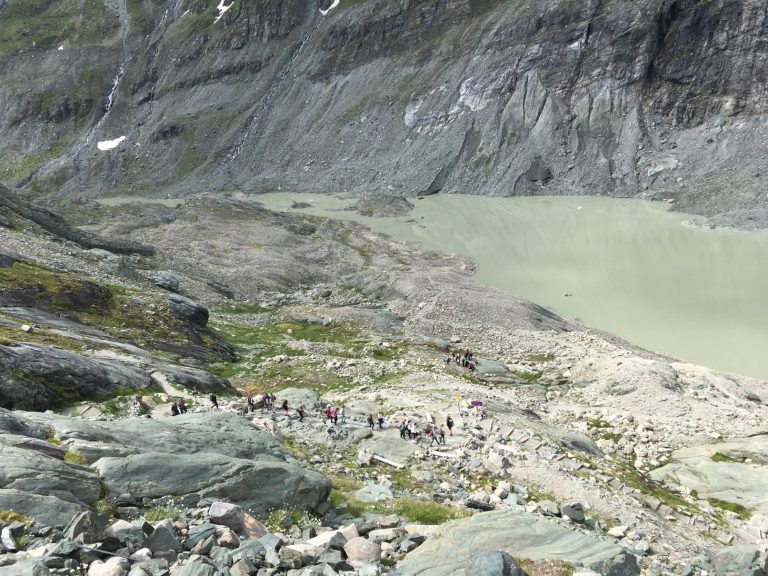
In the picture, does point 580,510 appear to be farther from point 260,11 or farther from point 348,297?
point 260,11

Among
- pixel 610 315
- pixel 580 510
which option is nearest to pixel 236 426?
pixel 580 510

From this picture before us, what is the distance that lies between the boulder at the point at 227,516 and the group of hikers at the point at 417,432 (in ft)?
40.3

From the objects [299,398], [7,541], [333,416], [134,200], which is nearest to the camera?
Result: [7,541]

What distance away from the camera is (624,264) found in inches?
2731

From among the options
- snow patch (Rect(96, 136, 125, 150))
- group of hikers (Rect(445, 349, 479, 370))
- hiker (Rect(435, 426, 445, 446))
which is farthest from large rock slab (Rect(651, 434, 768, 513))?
snow patch (Rect(96, 136, 125, 150))

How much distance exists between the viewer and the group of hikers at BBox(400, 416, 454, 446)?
75.2ft

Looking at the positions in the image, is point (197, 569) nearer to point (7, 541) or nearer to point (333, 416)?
point (7, 541)

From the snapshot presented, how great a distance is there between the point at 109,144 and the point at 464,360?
17336 centimetres

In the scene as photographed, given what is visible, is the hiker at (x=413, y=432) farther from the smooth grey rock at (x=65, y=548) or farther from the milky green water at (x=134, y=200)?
the milky green water at (x=134, y=200)

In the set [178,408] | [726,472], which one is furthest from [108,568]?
[726,472]

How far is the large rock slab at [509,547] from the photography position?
1021cm

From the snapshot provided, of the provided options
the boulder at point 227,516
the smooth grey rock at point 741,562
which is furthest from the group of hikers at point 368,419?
the boulder at point 227,516

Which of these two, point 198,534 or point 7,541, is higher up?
point 7,541

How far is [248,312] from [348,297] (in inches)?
401
